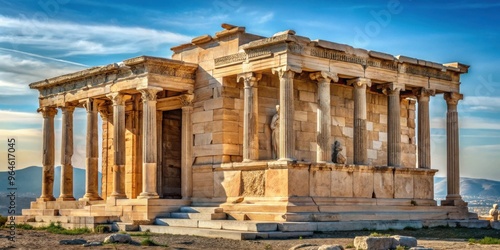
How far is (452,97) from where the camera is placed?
32.9 meters

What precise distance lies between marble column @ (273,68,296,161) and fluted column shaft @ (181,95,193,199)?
14.3 feet

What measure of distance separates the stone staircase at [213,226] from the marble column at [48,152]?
7967mm

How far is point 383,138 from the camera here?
3288cm

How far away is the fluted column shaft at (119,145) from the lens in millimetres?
31109

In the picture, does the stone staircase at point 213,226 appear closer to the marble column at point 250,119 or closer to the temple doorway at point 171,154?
the marble column at point 250,119

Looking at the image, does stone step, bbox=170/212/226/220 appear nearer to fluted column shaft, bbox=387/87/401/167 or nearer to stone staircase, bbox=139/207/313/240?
stone staircase, bbox=139/207/313/240

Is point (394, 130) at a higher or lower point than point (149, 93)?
lower

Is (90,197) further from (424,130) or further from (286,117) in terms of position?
(424,130)

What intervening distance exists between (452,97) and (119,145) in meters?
12.6

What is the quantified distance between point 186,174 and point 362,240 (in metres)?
11.5

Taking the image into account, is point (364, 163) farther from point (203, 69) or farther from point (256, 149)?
point (203, 69)

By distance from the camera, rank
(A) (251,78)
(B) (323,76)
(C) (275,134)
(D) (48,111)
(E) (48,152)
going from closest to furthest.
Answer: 1. (B) (323,76)
2. (A) (251,78)
3. (C) (275,134)
4. (E) (48,152)
5. (D) (48,111)

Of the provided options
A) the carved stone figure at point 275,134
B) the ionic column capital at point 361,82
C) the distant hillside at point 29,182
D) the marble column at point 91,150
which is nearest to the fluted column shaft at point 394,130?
the ionic column capital at point 361,82

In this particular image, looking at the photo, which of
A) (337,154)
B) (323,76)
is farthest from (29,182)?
(323,76)
